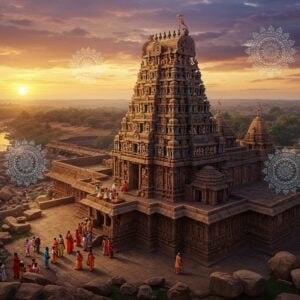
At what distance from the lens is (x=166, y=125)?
1997 cm

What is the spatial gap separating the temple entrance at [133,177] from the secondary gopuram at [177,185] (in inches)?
2.2

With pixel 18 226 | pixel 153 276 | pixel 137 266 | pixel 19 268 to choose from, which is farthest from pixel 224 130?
pixel 19 268

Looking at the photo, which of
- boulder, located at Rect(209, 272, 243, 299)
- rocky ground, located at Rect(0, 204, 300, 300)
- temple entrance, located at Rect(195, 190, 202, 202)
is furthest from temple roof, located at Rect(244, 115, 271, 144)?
boulder, located at Rect(209, 272, 243, 299)

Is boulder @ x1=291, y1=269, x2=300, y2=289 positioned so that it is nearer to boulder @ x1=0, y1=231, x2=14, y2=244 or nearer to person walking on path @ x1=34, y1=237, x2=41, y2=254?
person walking on path @ x1=34, y1=237, x2=41, y2=254

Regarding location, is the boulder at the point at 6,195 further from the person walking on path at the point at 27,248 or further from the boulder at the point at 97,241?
the boulder at the point at 97,241

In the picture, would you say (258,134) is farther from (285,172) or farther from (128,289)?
(128,289)

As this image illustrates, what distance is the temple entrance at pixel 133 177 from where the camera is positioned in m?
21.4

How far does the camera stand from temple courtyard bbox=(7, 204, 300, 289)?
16.0 metres

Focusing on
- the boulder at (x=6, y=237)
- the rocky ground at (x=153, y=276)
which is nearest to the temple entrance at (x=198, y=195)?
the rocky ground at (x=153, y=276)

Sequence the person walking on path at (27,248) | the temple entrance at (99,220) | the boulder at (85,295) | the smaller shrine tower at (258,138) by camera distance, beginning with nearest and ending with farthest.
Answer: the boulder at (85,295) → the person walking on path at (27,248) → the temple entrance at (99,220) → the smaller shrine tower at (258,138)

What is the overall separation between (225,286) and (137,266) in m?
4.35

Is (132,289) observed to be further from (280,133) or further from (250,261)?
(280,133)

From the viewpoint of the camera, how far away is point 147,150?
20.0m

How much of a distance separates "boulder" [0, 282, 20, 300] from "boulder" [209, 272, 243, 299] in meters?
7.18
